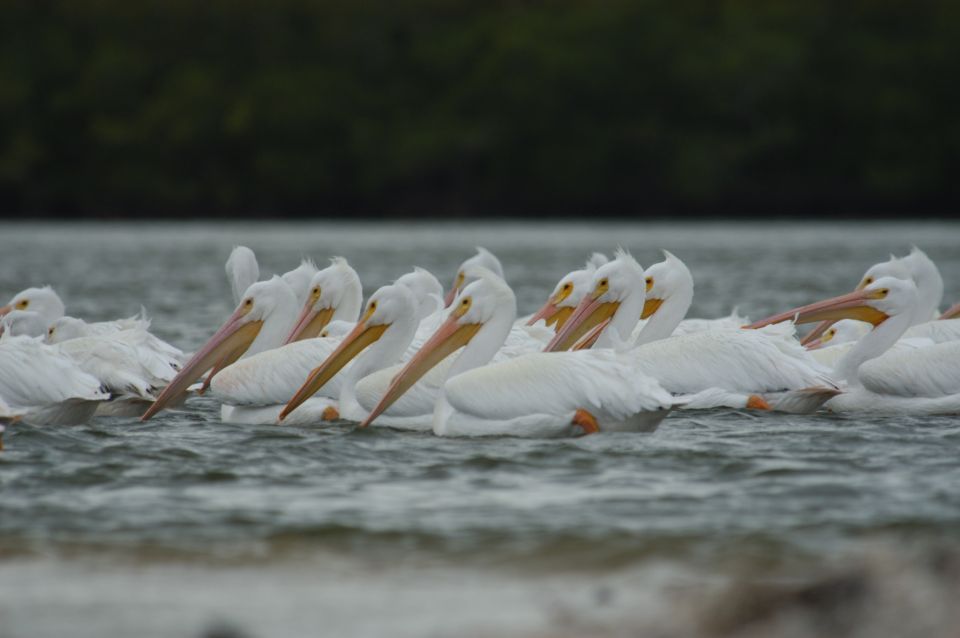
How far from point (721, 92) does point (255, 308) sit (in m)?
39.9

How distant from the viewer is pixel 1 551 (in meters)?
4.93

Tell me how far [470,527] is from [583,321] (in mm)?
3046

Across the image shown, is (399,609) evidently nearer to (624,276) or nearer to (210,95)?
(624,276)

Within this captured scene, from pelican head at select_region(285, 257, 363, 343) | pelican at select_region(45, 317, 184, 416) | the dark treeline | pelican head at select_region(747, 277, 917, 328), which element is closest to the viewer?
pelican at select_region(45, 317, 184, 416)

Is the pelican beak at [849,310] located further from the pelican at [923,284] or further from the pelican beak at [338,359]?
the pelican beak at [338,359]

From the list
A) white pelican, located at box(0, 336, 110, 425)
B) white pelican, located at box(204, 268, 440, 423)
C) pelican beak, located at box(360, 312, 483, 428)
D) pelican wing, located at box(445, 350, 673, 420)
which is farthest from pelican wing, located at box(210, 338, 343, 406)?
pelican wing, located at box(445, 350, 673, 420)

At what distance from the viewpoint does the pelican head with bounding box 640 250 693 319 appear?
845cm

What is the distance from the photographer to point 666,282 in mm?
8516

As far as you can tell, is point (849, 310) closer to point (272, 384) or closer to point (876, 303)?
point (876, 303)

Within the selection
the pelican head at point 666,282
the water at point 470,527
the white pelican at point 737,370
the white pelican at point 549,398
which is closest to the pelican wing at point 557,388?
the white pelican at point 549,398

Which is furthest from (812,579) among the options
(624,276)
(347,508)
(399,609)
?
(624,276)

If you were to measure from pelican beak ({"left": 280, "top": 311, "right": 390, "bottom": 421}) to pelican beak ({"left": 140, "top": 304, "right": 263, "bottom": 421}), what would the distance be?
0.49 meters

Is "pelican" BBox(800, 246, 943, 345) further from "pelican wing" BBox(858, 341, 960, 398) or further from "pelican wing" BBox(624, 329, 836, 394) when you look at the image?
"pelican wing" BBox(624, 329, 836, 394)

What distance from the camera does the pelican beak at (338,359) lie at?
24.2ft
